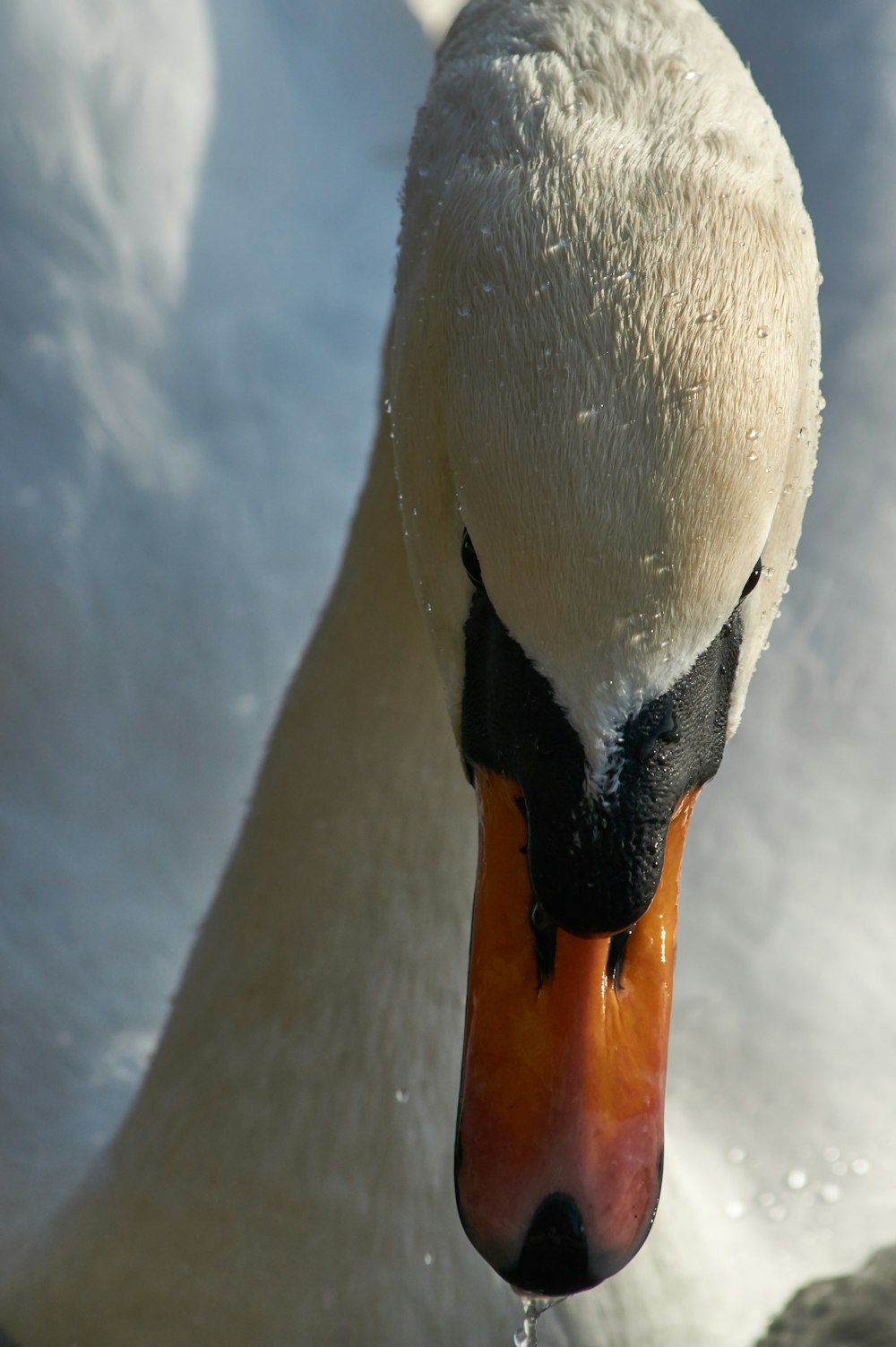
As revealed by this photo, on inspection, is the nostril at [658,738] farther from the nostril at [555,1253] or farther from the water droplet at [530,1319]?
the water droplet at [530,1319]

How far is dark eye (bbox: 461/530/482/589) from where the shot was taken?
1.78 m

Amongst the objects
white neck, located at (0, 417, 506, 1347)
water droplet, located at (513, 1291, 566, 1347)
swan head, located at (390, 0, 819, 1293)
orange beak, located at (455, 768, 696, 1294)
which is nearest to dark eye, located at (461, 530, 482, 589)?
swan head, located at (390, 0, 819, 1293)

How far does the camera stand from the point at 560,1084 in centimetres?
180

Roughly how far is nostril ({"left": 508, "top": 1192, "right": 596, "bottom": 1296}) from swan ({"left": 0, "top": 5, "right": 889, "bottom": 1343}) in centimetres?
53

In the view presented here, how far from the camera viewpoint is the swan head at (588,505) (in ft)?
5.24

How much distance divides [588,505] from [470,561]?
0.23 m

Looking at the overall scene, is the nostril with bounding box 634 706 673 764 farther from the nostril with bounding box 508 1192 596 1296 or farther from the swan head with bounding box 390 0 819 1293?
the nostril with bounding box 508 1192 596 1296

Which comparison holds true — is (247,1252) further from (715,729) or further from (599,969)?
(715,729)

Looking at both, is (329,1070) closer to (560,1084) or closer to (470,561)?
(560,1084)

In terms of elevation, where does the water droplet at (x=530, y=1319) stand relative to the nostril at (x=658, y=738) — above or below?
below

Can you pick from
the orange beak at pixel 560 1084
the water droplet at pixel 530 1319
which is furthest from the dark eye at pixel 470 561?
the water droplet at pixel 530 1319

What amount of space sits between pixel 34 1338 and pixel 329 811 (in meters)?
0.77

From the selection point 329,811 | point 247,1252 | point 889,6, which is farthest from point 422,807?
point 889,6

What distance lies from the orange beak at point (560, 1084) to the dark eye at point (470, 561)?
0.63 feet
